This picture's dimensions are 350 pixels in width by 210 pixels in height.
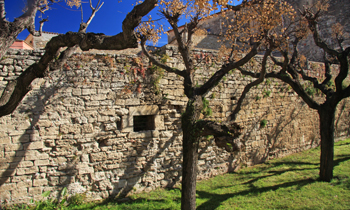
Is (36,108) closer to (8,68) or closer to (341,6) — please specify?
(8,68)

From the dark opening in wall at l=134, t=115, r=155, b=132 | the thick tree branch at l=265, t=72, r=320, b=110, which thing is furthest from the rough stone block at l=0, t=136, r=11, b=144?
the thick tree branch at l=265, t=72, r=320, b=110

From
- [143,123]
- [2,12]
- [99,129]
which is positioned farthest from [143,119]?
[2,12]

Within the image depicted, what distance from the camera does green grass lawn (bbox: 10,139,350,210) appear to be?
211 inches

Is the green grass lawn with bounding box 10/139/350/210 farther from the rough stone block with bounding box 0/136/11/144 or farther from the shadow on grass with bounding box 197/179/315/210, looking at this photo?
the rough stone block with bounding box 0/136/11/144

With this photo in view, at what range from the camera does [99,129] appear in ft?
18.4

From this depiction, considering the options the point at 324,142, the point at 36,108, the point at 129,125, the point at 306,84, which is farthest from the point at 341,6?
the point at 36,108

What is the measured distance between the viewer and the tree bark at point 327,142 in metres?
6.36

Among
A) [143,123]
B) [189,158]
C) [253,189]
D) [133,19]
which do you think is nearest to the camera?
[133,19]

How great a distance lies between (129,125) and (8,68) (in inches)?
119

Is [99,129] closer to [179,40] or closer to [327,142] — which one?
[179,40]

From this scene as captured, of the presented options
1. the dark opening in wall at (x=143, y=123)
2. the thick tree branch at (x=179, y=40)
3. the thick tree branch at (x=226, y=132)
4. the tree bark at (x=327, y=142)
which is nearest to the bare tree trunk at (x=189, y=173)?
the thick tree branch at (x=226, y=132)

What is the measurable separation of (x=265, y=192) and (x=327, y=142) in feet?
7.80

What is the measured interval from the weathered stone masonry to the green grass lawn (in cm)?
46

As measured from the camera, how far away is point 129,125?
19.4 feet
